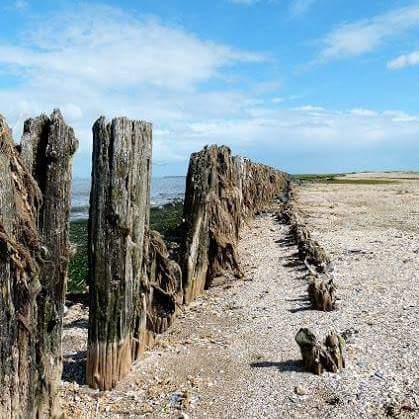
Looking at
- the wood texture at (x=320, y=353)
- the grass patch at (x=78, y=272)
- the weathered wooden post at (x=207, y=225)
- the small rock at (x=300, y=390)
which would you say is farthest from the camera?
the grass patch at (x=78, y=272)

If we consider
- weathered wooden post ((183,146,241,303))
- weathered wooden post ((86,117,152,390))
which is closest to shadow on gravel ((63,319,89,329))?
weathered wooden post ((183,146,241,303))

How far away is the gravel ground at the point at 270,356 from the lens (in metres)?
5.32

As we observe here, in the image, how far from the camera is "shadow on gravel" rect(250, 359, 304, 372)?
6.01 metres

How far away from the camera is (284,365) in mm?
6121

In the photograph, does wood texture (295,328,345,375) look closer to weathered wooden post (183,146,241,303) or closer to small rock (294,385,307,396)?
small rock (294,385,307,396)

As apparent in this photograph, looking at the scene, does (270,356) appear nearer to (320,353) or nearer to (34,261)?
(320,353)

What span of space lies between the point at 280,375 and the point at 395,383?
1129 millimetres

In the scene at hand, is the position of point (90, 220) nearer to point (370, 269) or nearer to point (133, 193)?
point (133, 193)

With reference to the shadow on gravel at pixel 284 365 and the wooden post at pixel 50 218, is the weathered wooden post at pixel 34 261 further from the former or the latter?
the shadow on gravel at pixel 284 365

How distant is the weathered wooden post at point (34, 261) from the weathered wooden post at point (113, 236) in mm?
813

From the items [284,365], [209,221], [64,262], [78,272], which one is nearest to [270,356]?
[284,365]

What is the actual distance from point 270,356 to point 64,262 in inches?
109

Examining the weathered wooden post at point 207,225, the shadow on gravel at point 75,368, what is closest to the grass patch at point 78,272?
the weathered wooden post at point 207,225

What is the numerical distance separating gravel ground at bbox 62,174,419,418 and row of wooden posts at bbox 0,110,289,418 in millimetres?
413
